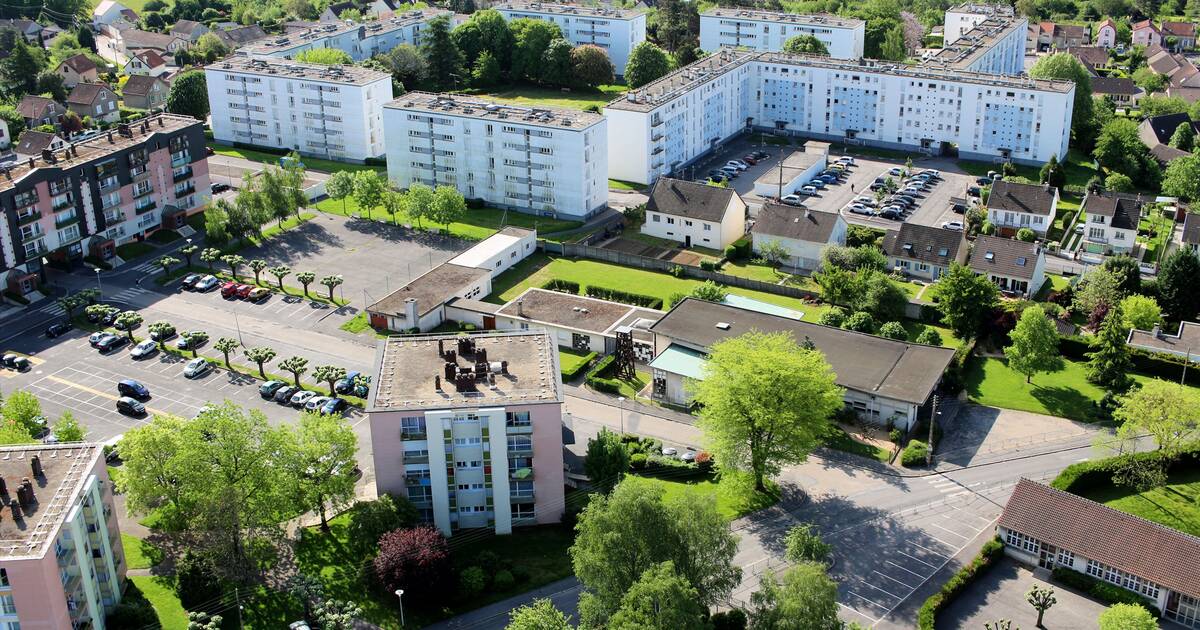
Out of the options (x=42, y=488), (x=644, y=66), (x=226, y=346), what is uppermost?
(x=644, y=66)

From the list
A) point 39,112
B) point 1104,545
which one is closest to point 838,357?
point 1104,545

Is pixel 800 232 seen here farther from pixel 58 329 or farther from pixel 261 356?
pixel 58 329

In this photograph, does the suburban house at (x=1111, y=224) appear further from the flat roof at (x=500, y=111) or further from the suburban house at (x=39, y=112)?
the suburban house at (x=39, y=112)

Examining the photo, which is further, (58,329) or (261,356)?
(58,329)

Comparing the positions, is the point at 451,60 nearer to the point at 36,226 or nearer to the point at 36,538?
the point at 36,226

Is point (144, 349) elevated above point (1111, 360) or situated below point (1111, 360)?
below

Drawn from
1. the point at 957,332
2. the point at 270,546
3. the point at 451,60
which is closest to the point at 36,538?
the point at 270,546

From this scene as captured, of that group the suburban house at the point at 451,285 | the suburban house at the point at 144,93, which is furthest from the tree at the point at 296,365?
→ the suburban house at the point at 144,93
